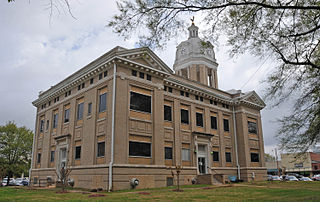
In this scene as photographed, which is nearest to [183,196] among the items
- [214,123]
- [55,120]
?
[214,123]

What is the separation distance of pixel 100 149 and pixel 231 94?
21676 mm

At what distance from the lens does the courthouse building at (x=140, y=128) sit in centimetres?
2223

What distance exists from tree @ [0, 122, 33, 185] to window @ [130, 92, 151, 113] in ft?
109

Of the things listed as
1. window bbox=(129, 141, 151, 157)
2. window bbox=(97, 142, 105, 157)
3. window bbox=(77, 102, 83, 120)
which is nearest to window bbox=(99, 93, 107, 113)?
window bbox=(97, 142, 105, 157)

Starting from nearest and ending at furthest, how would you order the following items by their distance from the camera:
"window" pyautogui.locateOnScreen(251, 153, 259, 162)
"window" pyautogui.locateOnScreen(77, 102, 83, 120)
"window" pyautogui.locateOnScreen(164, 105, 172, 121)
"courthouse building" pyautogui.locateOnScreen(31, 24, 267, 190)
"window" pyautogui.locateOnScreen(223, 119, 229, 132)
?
1. "courthouse building" pyautogui.locateOnScreen(31, 24, 267, 190)
2. "window" pyautogui.locateOnScreen(77, 102, 83, 120)
3. "window" pyautogui.locateOnScreen(164, 105, 172, 121)
4. "window" pyautogui.locateOnScreen(223, 119, 229, 132)
5. "window" pyautogui.locateOnScreen(251, 153, 259, 162)

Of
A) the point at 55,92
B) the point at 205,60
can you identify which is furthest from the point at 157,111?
the point at 205,60

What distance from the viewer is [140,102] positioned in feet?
79.3

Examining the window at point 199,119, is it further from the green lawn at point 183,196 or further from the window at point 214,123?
the green lawn at point 183,196

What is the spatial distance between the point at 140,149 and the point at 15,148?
112 feet

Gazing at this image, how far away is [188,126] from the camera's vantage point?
30.0m

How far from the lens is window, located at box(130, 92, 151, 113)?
77.7 feet

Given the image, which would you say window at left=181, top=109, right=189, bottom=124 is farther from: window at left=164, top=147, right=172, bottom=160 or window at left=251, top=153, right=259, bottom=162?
window at left=251, top=153, right=259, bottom=162

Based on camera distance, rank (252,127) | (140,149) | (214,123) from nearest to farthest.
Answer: (140,149), (214,123), (252,127)

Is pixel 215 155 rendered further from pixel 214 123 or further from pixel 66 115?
pixel 66 115
